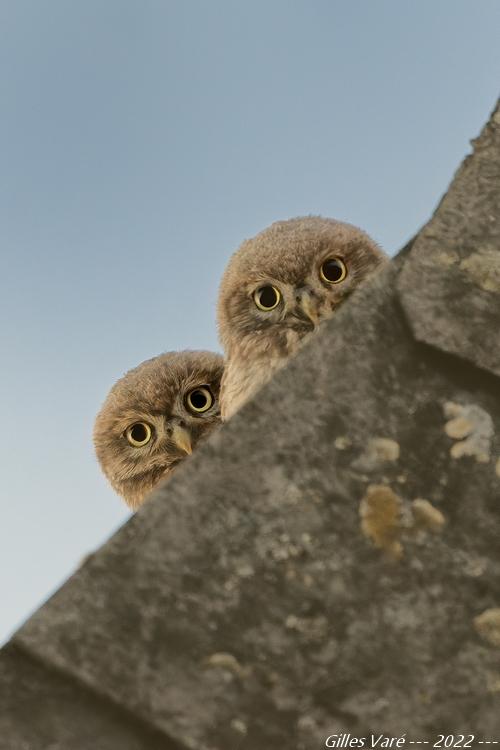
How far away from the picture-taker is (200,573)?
6.05ft

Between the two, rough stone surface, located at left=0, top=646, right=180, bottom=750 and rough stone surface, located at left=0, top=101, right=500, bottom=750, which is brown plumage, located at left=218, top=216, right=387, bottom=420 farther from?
rough stone surface, located at left=0, top=646, right=180, bottom=750

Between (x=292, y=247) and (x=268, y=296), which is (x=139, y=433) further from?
(x=292, y=247)

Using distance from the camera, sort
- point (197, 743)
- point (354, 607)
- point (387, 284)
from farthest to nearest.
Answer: point (387, 284) → point (354, 607) → point (197, 743)

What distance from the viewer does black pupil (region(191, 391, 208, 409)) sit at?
241 inches

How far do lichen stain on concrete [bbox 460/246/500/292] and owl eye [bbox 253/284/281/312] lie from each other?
3.19 meters

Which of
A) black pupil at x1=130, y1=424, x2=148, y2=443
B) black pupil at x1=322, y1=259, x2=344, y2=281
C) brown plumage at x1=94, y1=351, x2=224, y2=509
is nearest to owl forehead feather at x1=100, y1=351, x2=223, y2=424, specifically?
brown plumage at x1=94, y1=351, x2=224, y2=509

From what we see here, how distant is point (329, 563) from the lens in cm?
187

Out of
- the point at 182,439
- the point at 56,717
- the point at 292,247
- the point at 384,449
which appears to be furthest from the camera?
the point at 182,439

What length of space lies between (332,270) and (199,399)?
1.15 meters

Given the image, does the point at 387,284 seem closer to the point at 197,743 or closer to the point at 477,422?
the point at 477,422

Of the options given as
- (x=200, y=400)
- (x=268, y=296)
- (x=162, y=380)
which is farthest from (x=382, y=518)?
(x=162, y=380)

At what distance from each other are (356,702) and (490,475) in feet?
1.53

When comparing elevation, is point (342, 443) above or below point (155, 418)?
below

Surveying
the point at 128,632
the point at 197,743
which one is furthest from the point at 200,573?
the point at 197,743
